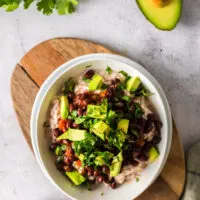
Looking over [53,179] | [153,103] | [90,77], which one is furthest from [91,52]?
[53,179]

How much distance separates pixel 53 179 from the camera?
77.1 inches

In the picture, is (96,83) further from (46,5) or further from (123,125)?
(46,5)

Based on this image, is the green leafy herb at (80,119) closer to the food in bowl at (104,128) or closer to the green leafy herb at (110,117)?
the food in bowl at (104,128)

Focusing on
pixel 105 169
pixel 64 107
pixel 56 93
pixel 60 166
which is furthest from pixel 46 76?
pixel 105 169

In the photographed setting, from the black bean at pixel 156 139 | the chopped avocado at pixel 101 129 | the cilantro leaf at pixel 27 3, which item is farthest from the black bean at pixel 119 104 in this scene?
the cilantro leaf at pixel 27 3

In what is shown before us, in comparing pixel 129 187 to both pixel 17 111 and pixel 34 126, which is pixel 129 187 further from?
pixel 17 111

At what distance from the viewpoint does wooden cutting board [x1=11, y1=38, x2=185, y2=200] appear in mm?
2068

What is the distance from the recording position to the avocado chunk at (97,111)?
184 centimetres

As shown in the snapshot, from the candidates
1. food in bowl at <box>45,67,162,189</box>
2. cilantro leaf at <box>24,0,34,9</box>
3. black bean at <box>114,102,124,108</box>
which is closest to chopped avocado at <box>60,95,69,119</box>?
food in bowl at <box>45,67,162,189</box>

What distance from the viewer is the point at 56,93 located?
2.00m

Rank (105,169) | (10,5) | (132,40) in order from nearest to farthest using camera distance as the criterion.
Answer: (105,169), (10,5), (132,40)

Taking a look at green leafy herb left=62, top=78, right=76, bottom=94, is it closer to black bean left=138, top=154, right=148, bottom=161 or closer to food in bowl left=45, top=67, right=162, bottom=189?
food in bowl left=45, top=67, right=162, bottom=189

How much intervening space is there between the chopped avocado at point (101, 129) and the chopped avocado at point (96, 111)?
0.03 m

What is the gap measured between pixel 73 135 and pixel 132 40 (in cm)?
62
